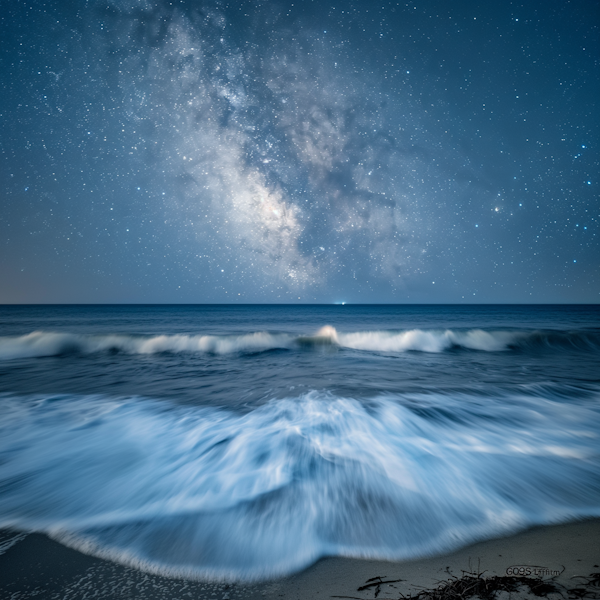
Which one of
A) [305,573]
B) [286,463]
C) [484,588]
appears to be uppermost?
[484,588]

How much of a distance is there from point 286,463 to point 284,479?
372mm

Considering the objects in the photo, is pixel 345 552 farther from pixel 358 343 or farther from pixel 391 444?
pixel 358 343

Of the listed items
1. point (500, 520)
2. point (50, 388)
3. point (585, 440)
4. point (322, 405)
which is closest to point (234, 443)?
point (322, 405)

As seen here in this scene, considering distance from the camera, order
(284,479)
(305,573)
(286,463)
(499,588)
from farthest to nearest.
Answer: (286,463)
(284,479)
(305,573)
(499,588)

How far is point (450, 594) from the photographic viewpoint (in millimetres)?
1632

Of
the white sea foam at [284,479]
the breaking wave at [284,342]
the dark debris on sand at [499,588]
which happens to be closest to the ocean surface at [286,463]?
the white sea foam at [284,479]

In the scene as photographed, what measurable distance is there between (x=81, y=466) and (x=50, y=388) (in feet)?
16.5

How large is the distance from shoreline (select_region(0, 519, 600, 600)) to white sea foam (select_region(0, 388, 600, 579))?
4.3 inches

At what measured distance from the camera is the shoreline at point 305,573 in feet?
→ 5.89

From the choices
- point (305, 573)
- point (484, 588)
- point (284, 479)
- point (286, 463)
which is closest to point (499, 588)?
point (484, 588)

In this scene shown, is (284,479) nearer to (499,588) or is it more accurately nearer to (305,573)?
(305,573)

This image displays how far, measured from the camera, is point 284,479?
329 cm

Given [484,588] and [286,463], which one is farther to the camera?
[286,463]

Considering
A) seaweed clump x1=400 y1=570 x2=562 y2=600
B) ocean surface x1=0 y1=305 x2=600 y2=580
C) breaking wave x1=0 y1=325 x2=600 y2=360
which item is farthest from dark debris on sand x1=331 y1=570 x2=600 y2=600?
breaking wave x1=0 y1=325 x2=600 y2=360
